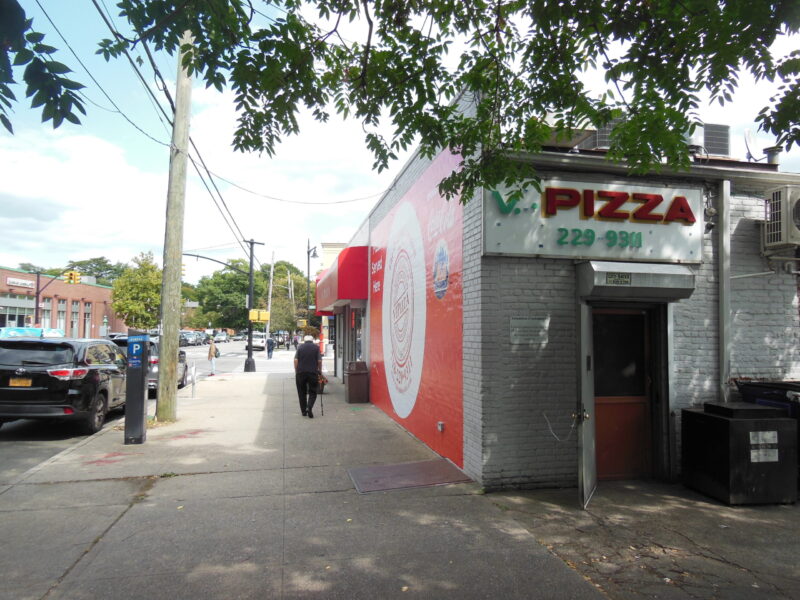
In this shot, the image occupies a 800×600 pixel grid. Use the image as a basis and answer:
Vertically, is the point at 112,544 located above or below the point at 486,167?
below

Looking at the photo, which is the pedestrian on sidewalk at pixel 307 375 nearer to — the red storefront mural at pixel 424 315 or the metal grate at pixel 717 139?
the red storefront mural at pixel 424 315

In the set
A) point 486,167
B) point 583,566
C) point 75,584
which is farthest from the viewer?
point 486,167

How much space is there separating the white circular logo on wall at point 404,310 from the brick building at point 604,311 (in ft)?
4.80

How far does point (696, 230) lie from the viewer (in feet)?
21.1

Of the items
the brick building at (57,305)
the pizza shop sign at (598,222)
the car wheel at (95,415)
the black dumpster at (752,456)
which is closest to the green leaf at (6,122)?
the pizza shop sign at (598,222)

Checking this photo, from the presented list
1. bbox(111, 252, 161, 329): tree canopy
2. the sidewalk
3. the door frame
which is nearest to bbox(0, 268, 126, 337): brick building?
bbox(111, 252, 161, 329): tree canopy

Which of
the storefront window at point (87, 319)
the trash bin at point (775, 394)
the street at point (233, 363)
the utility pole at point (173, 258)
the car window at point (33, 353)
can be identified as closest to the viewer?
the trash bin at point (775, 394)

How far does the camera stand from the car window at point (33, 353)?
28.6ft

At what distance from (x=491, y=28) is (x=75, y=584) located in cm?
637

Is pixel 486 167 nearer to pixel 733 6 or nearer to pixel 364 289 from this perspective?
pixel 733 6

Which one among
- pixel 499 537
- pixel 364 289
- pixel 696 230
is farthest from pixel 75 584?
pixel 364 289

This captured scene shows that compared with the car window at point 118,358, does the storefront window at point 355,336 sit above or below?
above

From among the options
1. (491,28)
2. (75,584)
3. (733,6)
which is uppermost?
(491,28)

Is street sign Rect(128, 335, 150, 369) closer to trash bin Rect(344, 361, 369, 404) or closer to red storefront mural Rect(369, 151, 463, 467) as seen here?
red storefront mural Rect(369, 151, 463, 467)
